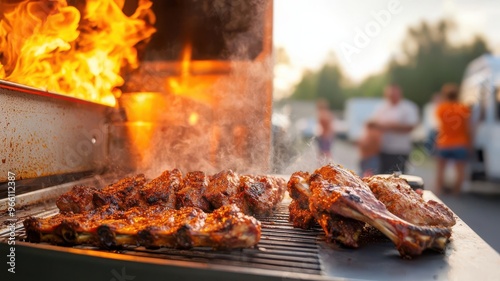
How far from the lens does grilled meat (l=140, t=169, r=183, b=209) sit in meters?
3.39

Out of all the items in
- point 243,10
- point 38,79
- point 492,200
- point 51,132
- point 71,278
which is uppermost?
point 243,10

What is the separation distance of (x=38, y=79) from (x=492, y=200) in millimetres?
12904

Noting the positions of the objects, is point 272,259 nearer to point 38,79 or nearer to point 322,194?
point 322,194

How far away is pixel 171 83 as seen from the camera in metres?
5.90

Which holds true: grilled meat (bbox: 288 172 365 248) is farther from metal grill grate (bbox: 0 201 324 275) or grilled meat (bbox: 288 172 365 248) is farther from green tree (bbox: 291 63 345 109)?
green tree (bbox: 291 63 345 109)

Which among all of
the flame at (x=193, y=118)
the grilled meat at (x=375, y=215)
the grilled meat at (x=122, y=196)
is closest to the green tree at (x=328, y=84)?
the flame at (x=193, y=118)

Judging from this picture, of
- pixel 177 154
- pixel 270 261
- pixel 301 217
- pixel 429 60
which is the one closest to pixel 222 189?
pixel 301 217

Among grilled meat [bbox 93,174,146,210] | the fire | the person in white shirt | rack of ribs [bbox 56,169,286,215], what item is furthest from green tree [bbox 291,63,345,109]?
grilled meat [bbox 93,174,146,210]

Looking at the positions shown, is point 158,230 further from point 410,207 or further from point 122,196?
point 410,207

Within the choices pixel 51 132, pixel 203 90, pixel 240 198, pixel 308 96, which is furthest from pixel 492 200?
pixel 308 96

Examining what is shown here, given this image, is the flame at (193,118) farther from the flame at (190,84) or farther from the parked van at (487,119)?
the parked van at (487,119)

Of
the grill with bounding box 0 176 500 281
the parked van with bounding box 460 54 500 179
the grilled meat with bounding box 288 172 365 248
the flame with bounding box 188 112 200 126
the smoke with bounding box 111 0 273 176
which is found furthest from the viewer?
the parked van with bounding box 460 54 500 179

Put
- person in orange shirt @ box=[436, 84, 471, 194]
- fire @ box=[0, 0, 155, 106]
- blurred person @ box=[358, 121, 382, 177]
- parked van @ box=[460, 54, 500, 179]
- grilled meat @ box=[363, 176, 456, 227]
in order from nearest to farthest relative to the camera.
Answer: grilled meat @ box=[363, 176, 456, 227] < fire @ box=[0, 0, 155, 106] < blurred person @ box=[358, 121, 382, 177] < person in orange shirt @ box=[436, 84, 471, 194] < parked van @ box=[460, 54, 500, 179]

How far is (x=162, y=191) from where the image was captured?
11.3 feet
